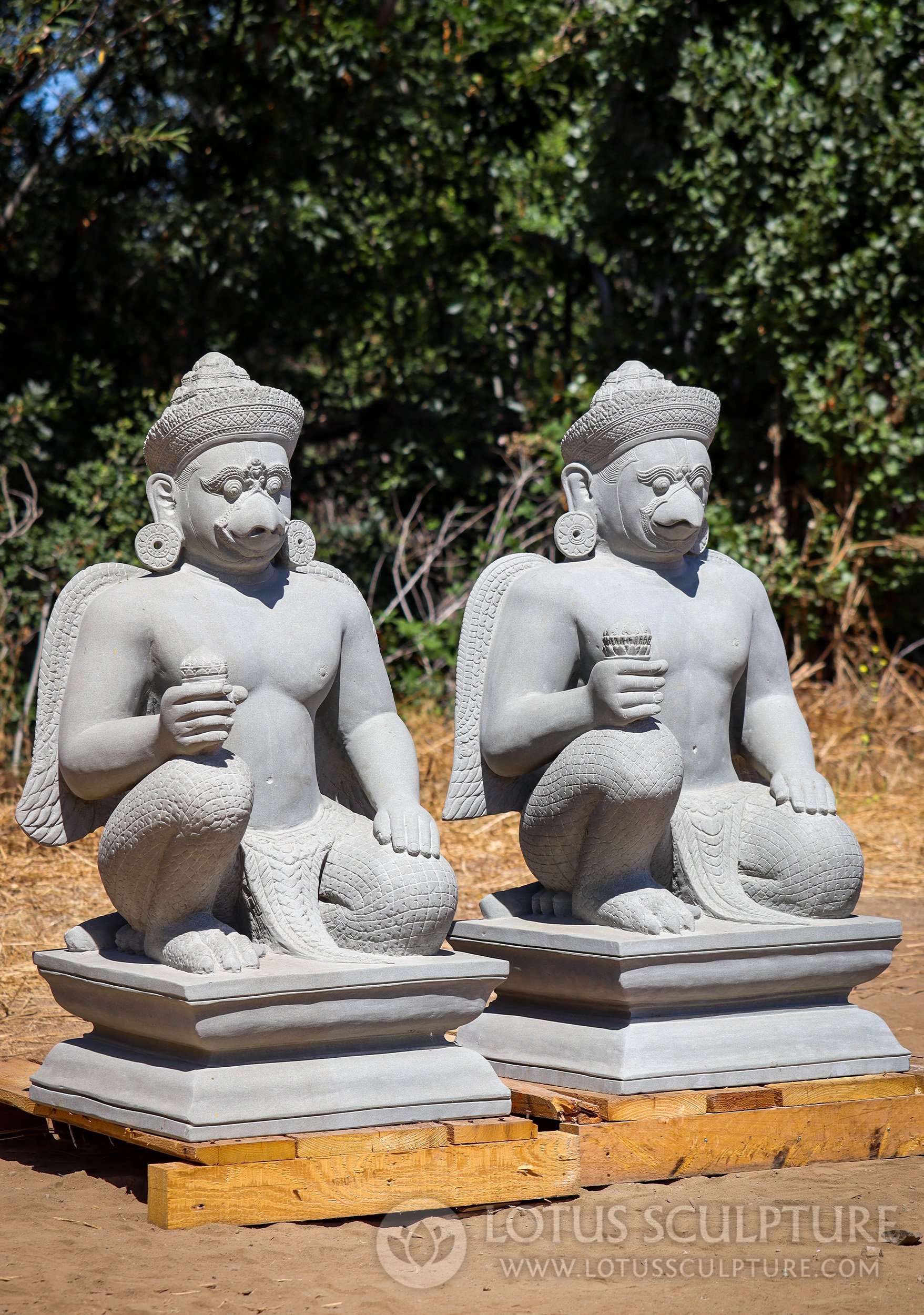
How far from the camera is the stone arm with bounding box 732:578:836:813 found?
4281 millimetres

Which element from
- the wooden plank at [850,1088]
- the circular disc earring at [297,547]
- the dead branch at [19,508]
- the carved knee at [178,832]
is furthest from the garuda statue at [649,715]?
the dead branch at [19,508]

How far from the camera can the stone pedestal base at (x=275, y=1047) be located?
3.36 meters

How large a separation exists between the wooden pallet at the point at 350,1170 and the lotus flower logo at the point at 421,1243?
0.03 metres

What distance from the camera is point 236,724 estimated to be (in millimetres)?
3771

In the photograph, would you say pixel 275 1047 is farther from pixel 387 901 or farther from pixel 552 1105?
pixel 552 1105

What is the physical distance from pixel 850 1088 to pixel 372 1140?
1.29 meters

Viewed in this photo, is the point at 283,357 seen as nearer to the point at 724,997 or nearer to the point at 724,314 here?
the point at 724,314

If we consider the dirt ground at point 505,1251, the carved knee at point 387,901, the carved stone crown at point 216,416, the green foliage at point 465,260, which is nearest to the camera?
the dirt ground at point 505,1251

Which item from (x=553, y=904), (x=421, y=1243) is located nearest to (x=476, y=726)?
(x=553, y=904)

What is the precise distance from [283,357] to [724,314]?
3141mm

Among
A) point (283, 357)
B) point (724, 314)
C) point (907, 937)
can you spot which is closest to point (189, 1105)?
point (907, 937)

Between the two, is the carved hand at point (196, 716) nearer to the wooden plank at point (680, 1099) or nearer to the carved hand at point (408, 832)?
the carved hand at point (408, 832)

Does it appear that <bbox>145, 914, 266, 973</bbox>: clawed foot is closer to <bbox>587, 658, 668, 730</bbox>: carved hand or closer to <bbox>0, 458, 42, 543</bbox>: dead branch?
<bbox>587, 658, 668, 730</bbox>: carved hand

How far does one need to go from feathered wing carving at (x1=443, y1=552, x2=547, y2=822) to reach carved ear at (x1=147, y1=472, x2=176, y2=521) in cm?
82
